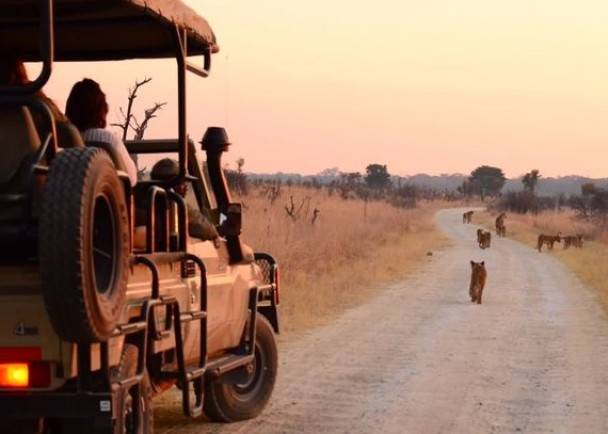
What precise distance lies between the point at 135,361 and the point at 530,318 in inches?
401

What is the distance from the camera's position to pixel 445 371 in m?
10.0

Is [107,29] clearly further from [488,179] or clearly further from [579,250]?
[488,179]

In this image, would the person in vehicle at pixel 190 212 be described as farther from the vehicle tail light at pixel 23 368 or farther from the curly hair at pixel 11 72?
the vehicle tail light at pixel 23 368

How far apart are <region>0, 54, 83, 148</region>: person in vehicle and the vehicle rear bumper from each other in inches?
43.0

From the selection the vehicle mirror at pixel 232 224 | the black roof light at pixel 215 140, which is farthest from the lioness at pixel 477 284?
the vehicle mirror at pixel 232 224

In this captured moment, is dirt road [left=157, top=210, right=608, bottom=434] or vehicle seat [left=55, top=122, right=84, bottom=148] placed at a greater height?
vehicle seat [left=55, top=122, right=84, bottom=148]

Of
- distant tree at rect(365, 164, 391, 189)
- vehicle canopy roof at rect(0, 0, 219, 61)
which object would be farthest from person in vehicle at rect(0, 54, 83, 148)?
distant tree at rect(365, 164, 391, 189)

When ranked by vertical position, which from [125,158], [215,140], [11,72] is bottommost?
[125,158]

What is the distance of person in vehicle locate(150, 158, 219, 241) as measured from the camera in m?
6.48

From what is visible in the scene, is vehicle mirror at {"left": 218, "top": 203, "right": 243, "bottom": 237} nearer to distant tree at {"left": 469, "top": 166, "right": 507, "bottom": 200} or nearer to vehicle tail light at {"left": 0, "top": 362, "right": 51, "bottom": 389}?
vehicle tail light at {"left": 0, "top": 362, "right": 51, "bottom": 389}

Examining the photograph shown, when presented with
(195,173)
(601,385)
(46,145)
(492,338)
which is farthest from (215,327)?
(492,338)

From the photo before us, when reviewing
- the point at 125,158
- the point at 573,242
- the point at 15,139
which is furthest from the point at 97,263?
the point at 573,242

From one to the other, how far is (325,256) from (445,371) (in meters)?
13.2

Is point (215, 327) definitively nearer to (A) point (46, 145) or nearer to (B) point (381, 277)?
(A) point (46, 145)
